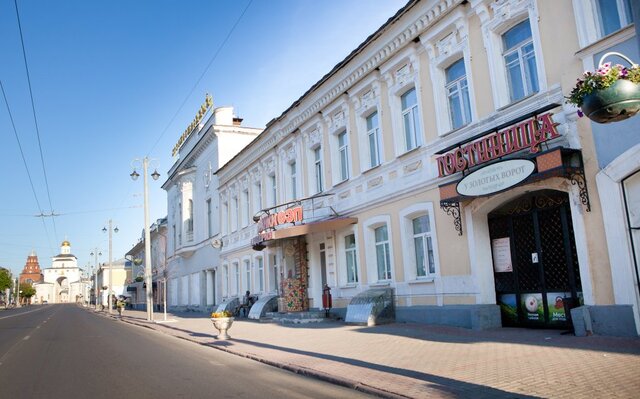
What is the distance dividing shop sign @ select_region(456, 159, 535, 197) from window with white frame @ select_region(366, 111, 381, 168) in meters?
5.27

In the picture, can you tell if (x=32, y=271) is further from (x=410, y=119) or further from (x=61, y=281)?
(x=410, y=119)

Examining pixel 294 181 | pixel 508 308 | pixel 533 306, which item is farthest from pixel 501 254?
pixel 294 181

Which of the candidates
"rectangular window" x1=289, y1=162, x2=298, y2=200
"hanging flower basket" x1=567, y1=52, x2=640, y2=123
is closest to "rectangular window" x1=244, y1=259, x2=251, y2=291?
"rectangular window" x1=289, y1=162, x2=298, y2=200

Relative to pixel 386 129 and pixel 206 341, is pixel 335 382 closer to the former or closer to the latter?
pixel 206 341

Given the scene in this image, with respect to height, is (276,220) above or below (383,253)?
above

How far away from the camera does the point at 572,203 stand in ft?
35.5

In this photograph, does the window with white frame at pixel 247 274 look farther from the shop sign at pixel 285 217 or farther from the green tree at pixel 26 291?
the green tree at pixel 26 291

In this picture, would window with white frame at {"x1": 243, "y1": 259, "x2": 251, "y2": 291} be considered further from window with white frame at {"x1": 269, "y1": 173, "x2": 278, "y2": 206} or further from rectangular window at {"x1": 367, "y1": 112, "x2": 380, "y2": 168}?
rectangular window at {"x1": 367, "y1": 112, "x2": 380, "y2": 168}

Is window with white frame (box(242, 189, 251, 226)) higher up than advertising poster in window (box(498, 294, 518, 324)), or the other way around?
window with white frame (box(242, 189, 251, 226))

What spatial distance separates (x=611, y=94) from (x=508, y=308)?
9.53 m

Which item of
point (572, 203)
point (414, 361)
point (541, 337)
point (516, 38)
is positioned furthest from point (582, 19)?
point (414, 361)

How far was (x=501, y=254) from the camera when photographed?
13.5 m

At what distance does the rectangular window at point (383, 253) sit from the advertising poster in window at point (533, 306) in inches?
199

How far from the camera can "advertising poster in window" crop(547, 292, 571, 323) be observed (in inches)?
462
